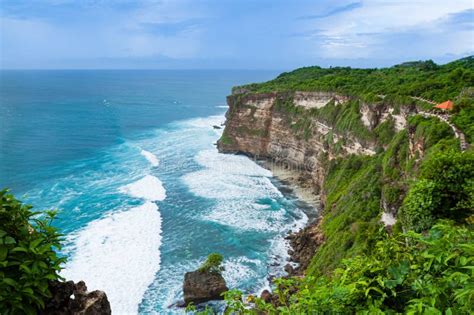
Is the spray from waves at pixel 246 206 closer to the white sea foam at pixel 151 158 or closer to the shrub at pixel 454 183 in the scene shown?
the white sea foam at pixel 151 158

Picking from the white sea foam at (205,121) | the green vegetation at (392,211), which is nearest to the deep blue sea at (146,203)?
the green vegetation at (392,211)

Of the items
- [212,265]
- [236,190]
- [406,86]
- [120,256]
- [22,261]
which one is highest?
[406,86]

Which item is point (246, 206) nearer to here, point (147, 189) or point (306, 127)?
point (147, 189)

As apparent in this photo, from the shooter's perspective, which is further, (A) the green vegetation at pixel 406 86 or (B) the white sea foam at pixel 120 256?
(A) the green vegetation at pixel 406 86

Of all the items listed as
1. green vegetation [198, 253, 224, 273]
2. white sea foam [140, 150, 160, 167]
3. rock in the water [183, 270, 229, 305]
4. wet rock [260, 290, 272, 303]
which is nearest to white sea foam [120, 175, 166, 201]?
white sea foam [140, 150, 160, 167]

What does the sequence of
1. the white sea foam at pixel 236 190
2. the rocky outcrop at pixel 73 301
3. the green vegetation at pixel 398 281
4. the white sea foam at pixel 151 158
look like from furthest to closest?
the white sea foam at pixel 151 158
the white sea foam at pixel 236 190
the rocky outcrop at pixel 73 301
the green vegetation at pixel 398 281

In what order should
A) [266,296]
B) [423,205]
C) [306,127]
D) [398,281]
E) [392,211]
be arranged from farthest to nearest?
[306,127] < [266,296] < [392,211] < [423,205] < [398,281]

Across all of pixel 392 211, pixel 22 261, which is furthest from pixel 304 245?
pixel 22 261
